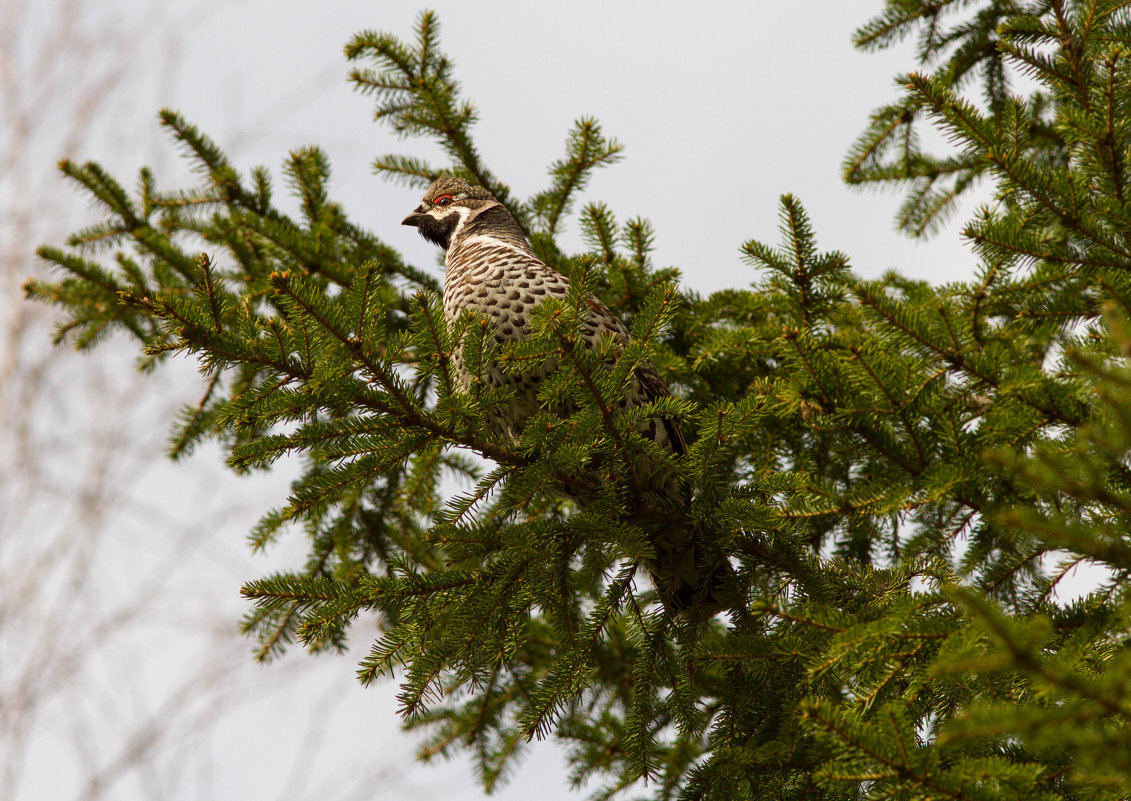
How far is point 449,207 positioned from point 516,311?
138cm

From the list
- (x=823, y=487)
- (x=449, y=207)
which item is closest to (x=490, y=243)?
(x=449, y=207)

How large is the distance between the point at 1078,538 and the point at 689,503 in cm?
163

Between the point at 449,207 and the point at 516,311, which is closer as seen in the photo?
the point at 516,311

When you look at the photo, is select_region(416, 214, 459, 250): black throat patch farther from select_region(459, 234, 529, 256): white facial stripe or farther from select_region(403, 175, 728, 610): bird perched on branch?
select_region(459, 234, 529, 256): white facial stripe

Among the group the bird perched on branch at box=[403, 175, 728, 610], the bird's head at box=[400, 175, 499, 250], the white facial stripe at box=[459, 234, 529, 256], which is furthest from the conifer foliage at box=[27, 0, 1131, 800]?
the bird's head at box=[400, 175, 499, 250]

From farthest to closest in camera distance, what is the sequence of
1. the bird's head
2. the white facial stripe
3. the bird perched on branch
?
the bird's head < the white facial stripe < the bird perched on branch

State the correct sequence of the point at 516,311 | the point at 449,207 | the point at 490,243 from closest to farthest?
1. the point at 516,311
2. the point at 490,243
3. the point at 449,207

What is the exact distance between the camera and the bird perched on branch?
10.4ft

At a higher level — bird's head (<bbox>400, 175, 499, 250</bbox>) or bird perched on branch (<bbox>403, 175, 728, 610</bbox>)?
bird's head (<bbox>400, 175, 499, 250</bbox>)

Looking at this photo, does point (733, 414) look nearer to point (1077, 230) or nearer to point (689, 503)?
point (689, 503)

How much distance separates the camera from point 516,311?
3.59 meters

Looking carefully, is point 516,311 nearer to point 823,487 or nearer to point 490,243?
point 490,243

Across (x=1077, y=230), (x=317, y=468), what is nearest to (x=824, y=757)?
(x=1077, y=230)

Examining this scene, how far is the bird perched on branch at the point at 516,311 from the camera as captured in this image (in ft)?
10.4
